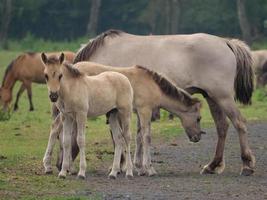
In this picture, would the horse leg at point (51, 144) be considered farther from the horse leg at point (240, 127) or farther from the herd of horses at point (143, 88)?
the horse leg at point (240, 127)

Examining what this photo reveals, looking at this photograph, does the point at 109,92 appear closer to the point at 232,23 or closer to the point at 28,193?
the point at 28,193

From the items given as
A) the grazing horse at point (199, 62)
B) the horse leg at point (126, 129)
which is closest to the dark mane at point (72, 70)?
the horse leg at point (126, 129)

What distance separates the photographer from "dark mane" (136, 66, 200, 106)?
14.2m

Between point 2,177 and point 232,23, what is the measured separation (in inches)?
2241

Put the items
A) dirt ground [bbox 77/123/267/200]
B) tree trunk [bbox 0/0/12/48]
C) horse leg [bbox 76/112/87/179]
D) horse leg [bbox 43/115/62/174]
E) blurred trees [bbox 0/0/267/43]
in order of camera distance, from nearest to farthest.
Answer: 1. dirt ground [bbox 77/123/267/200]
2. horse leg [bbox 76/112/87/179]
3. horse leg [bbox 43/115/62/174]
4. tree trunk [bbox 0/0/12/48]
5. blurred trees [bbox 0/0/267/43]

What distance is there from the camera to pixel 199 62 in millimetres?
14977

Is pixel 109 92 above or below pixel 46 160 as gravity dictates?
above

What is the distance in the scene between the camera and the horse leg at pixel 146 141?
45.2ft

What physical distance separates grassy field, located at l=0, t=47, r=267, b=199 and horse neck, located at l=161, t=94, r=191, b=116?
1.36 metres

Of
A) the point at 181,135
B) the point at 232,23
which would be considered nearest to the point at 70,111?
the point at 181,135

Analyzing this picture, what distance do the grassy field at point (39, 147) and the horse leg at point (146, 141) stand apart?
0.94m

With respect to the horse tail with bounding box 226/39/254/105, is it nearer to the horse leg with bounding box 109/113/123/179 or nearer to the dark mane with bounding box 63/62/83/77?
the horse leg with bounding box 109/113/123/179

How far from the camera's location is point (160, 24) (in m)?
72.0

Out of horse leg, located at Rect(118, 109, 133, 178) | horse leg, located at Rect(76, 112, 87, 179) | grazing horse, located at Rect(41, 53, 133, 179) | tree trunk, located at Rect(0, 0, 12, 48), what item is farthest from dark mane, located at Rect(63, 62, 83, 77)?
tree trunk, located at Rect(0, 0, 12, 48)
